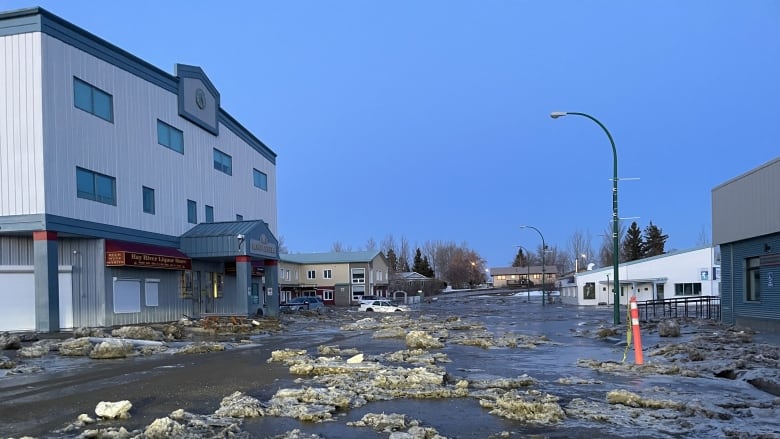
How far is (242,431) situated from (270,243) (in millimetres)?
35011

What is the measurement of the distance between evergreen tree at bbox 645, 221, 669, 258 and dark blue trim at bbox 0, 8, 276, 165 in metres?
93.1

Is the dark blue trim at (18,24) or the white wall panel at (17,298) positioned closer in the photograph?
the dark blue trim at (18,24)

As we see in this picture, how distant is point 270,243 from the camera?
4156 centimetres

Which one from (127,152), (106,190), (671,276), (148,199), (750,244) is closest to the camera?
(750,244)

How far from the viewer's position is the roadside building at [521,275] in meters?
170

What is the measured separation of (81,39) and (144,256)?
10153 mm

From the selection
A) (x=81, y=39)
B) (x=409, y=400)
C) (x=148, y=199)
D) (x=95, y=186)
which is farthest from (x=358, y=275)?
(x=409, y=400)

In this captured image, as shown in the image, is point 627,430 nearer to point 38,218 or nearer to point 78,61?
point 38,218

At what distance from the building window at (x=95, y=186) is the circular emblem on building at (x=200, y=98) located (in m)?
9.90

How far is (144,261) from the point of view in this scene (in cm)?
3155

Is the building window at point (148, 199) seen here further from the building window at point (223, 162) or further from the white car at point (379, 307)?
the white car at point (379, 307)

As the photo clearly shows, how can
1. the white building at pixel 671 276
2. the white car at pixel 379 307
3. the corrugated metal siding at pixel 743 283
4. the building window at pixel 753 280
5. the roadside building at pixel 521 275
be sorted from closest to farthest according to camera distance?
the corrugated metal siding at pixel 743 283, the building window at pixel 753 280, the white car at pixel 379 307, the white building at pixel 671 276, the roadside building at pixel 521 275

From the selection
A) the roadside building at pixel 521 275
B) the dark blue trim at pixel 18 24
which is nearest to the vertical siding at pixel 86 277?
the dark blue trim at pixel 18 24

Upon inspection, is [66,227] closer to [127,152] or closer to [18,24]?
[127,152]
